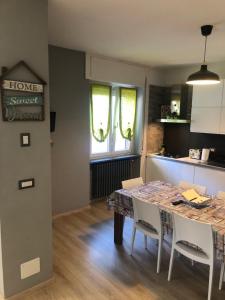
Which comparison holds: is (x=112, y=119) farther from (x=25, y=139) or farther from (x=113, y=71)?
(x=25, y=139)

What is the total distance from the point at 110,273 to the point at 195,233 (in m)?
1.01

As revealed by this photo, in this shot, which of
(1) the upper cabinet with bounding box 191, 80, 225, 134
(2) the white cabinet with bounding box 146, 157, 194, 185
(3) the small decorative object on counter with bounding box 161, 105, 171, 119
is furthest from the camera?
(3) the small decorative object on counter with bounding box 161, 105, 171, 119

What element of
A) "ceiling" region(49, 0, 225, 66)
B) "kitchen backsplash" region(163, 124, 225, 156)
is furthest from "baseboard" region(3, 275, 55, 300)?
"kitchen backsplash" region(163, 124, 225, 156)

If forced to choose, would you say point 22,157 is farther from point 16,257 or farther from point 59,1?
point 59,1

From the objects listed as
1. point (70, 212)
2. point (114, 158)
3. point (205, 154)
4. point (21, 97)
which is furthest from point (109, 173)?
point (21, 97)

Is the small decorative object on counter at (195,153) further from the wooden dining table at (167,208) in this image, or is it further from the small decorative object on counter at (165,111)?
the wooden dining table at (167,208)

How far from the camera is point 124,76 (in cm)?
434

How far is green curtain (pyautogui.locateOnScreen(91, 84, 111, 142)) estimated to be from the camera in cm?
419

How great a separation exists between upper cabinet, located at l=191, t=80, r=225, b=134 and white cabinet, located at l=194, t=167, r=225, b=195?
672 mm

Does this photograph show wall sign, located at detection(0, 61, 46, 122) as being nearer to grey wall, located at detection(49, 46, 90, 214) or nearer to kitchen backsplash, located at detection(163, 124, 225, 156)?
grey wall, located at detection(49, 46, 90, 214)

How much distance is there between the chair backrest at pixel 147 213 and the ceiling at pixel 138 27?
1.79m

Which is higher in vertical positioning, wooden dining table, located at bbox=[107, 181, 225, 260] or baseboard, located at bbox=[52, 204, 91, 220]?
wooden dining table, located at bbox=[107, 181, 225, 260]

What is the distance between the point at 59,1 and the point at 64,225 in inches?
109

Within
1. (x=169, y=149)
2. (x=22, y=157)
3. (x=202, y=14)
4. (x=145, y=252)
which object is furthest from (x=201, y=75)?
(x=169, y=149)
